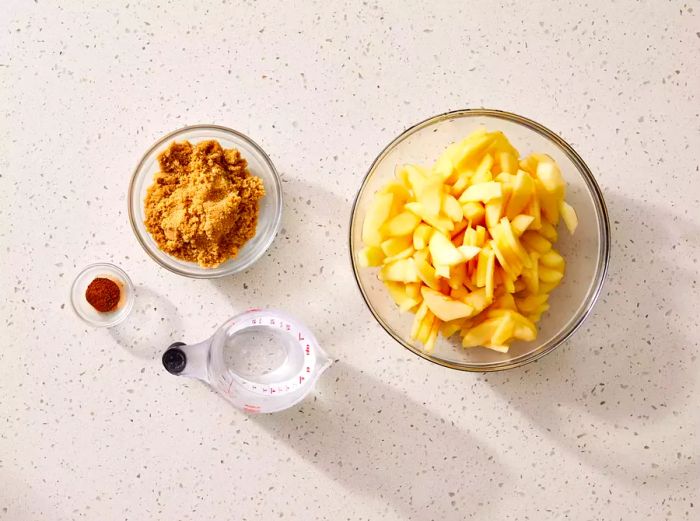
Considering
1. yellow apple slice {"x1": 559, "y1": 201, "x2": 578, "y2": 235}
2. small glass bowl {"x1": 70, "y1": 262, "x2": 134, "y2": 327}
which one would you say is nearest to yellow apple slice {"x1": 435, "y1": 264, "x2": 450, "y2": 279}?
yellow apple slice {"x1": 559, "y1": 201, "x2": 578, "y2": 235}

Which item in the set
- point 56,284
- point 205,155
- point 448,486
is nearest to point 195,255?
point 205,155

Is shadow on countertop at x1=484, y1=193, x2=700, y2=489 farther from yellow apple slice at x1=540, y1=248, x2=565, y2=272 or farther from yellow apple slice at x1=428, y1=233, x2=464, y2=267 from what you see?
yellow apple slice at x1=428, y1=233, x2=464, y2=267

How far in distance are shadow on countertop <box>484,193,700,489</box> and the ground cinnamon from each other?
699 millimetres

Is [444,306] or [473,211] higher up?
[473,211]

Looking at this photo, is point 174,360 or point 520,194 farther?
point 174,360

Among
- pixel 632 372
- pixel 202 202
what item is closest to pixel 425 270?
pixel 202 202

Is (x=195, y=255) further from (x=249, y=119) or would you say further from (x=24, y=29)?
(x=24, y=29)

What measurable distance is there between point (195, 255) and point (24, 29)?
1.76ft

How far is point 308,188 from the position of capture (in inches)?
49.7

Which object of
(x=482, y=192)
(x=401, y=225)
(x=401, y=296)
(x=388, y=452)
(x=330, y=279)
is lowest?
(x=388, y=452)

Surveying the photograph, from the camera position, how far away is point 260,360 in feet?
4.22

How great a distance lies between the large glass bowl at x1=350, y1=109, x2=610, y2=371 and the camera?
3.77 ft

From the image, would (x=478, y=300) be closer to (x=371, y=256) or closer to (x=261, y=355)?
(x=371, y=256)

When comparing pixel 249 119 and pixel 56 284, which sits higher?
pixel 249 119
